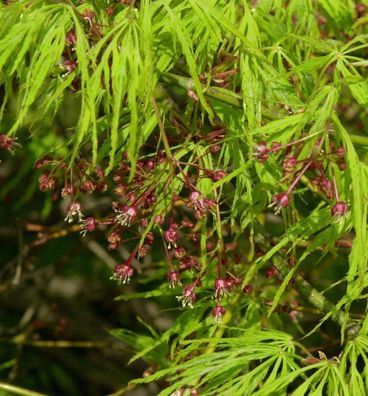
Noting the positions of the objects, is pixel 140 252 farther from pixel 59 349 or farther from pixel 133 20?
pixel 59 349

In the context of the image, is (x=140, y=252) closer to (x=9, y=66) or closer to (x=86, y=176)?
(x=86, y=176)

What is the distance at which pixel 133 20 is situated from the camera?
1270mm

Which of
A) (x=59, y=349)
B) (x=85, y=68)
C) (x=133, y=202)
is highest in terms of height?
(x=85, y=68)

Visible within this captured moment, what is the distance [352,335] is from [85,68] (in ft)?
2.03

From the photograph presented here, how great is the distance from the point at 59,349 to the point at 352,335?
2.09 m

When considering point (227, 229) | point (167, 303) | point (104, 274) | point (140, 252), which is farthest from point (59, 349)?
point (140, 252)

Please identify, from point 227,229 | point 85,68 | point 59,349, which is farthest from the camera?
point 59,349

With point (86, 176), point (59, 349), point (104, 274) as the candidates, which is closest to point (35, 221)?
point (104, 274)

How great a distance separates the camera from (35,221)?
9.03ft

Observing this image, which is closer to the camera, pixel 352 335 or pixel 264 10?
pixel 352 335

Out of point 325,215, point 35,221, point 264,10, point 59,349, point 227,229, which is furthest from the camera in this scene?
point 59,349

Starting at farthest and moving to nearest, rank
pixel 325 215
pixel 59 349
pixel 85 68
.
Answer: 1. pixel 59 349
2. pixel 325 215
3. pixel 85 68

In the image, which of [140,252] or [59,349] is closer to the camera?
[140,252]

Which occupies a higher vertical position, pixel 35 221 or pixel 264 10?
pixel 264 10
